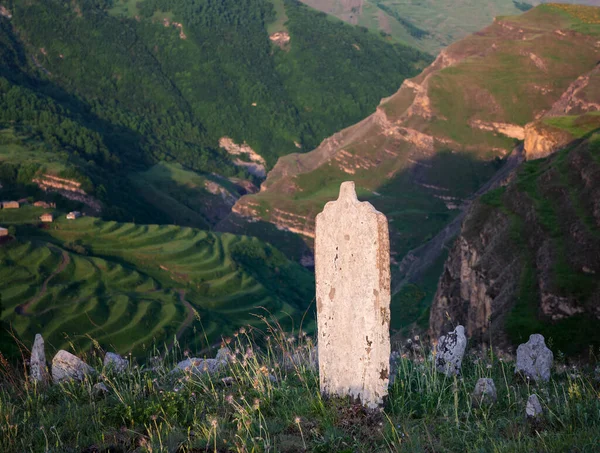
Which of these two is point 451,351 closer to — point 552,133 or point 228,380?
point 228,380

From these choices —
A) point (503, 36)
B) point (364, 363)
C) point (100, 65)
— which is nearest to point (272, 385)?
point (364, 363)

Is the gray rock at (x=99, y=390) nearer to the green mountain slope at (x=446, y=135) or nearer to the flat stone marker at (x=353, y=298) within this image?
the flat stone marker at (x=353, y=298)

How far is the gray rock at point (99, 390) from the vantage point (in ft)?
Result: 32.4

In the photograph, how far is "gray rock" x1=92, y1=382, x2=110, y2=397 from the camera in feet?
32.4

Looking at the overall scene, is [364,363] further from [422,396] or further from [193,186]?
[193,186]

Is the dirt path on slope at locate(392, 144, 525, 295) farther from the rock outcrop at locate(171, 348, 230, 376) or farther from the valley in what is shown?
the rock outcrop at locate(171, 348, 230, 376)

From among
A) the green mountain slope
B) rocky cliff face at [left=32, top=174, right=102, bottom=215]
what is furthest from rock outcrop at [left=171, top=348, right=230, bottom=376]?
rocky cliff face at [left=32, top=174, right=102, bottom=215]

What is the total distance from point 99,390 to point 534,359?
6.64 m

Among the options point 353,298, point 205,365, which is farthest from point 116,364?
point 353,298

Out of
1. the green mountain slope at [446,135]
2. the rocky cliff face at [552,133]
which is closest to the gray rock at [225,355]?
the rocky cliff face at [552,133]

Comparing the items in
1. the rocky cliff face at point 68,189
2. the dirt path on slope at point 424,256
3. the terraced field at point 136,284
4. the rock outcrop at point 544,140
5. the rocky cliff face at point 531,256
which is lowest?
the terraced field at point 136,284

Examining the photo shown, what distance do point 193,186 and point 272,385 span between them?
12450 cm

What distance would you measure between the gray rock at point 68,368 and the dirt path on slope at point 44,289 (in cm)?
4762

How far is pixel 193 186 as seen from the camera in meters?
132
